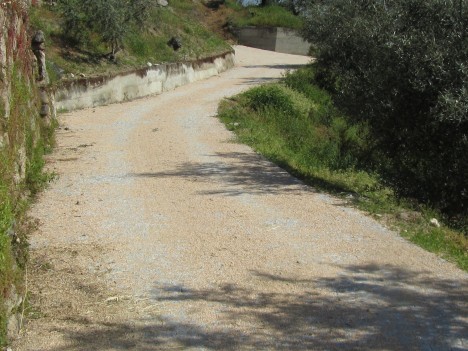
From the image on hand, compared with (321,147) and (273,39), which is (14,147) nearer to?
(321,147)

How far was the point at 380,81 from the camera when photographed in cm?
998

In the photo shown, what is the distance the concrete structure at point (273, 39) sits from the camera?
140 feet

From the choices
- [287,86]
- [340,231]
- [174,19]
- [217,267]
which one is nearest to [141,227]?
[217,267]

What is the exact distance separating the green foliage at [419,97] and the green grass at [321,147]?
51 centimetres

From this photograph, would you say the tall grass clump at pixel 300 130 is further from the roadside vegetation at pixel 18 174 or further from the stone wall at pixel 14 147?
the stone wall at pixel 14 147

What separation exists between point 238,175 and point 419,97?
3.12 m

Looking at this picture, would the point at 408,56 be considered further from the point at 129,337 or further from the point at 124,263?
the point at 129,337

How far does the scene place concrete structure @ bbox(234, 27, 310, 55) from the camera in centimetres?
4262

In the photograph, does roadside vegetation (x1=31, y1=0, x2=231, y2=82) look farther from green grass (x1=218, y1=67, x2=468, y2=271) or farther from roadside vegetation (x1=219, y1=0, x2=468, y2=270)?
roadside vegetation (x1=219, y1=0, x2=468, y2=270)

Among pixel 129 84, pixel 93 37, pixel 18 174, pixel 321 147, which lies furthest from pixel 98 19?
pixel 18 174

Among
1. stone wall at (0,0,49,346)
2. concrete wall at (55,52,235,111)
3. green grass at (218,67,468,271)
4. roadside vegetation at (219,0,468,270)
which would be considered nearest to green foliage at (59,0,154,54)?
concrete wall at (55,52,235,111)

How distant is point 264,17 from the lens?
146 feet

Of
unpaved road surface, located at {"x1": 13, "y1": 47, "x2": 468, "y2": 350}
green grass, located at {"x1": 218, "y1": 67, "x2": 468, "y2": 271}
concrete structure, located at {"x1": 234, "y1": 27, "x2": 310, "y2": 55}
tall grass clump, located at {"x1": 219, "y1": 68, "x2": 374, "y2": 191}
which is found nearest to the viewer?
unpaved road surface, located at {"x1": 13, "y1": 47, "x2": 468, "y2": 350}

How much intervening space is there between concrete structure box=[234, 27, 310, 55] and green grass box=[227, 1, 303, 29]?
0.50 metres
